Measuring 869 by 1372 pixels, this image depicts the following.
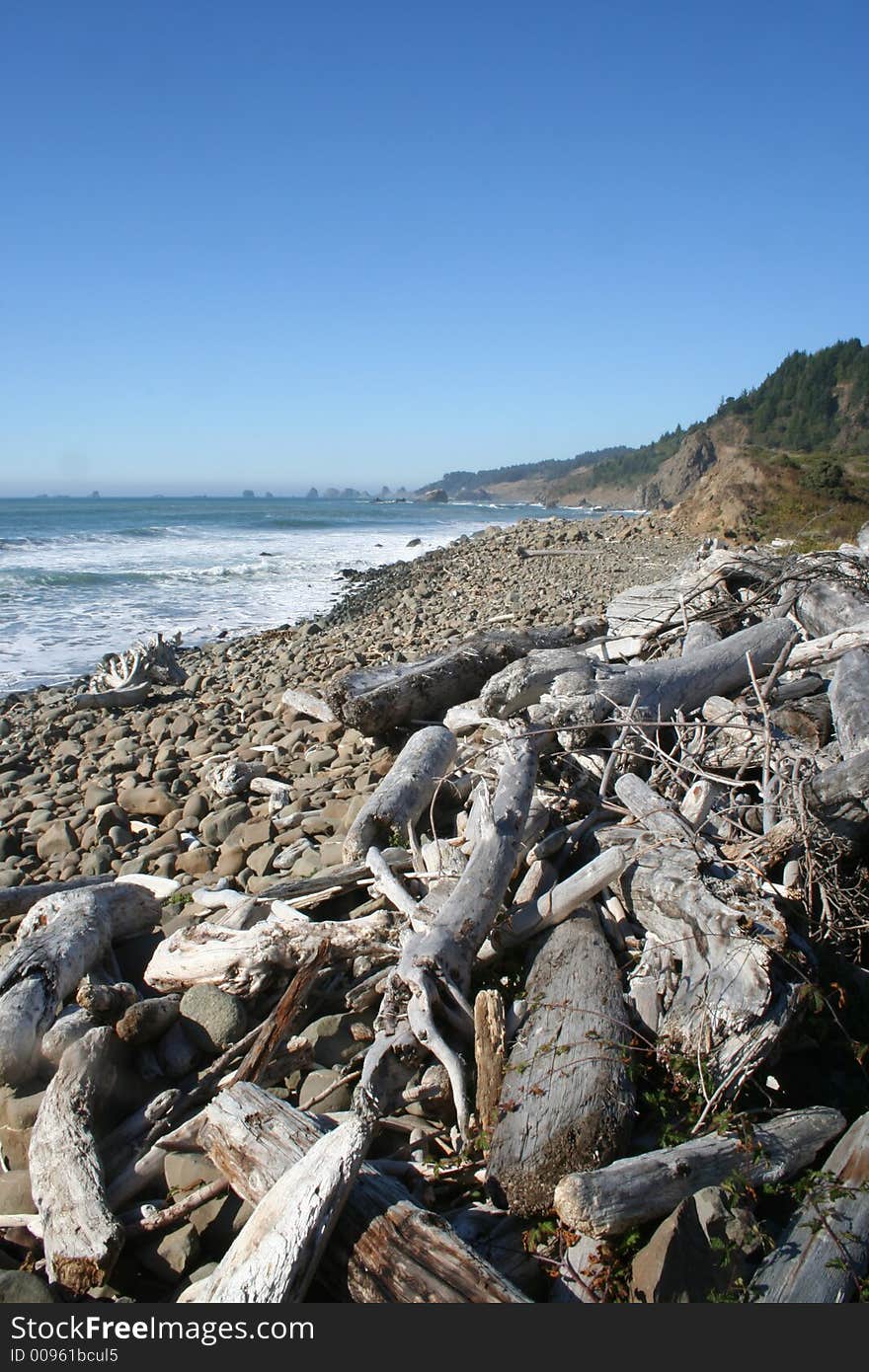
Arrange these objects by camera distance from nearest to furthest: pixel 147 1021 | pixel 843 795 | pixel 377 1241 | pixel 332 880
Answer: pixel 377 1241 → pixel 147 1021 → pixel 843 795 → pixel 332 880

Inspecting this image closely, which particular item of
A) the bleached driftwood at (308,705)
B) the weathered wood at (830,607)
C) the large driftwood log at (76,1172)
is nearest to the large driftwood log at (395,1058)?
the large driftwood log at (76,1172)

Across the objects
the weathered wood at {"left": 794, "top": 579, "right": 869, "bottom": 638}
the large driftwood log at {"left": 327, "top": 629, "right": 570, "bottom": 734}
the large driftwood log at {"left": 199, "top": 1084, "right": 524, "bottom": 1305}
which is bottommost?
the large driftwood log at {"left": 199, "top": 1084, "right": 524, "bottom": 1305}

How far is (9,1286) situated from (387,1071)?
4.39ft

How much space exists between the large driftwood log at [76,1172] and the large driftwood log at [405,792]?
1548mm

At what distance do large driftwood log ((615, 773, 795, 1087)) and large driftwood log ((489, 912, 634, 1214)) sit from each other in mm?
244

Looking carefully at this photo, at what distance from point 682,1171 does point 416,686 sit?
3.92m

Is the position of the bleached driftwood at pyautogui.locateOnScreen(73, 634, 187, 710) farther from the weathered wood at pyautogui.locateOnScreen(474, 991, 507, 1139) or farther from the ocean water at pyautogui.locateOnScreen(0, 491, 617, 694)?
the weathered wood at pyautogui.locateOnScreen(474, 991, 507, 1139)

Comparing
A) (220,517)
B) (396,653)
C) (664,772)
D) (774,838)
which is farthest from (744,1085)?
(220,517)

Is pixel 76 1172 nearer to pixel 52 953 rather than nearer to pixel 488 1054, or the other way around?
pixel 52 953

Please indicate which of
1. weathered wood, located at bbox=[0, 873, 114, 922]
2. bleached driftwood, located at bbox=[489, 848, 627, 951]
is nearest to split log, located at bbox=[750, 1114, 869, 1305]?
bleached driftwood, located at bbox=[489, 848, 627, 951]

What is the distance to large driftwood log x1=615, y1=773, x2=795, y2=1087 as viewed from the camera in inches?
105

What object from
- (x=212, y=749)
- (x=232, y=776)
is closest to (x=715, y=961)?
(x=232, y=776)

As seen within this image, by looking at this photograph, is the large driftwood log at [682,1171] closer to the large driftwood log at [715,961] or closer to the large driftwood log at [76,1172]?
the large driftwood log at [715,961]

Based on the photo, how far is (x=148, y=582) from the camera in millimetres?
22328
